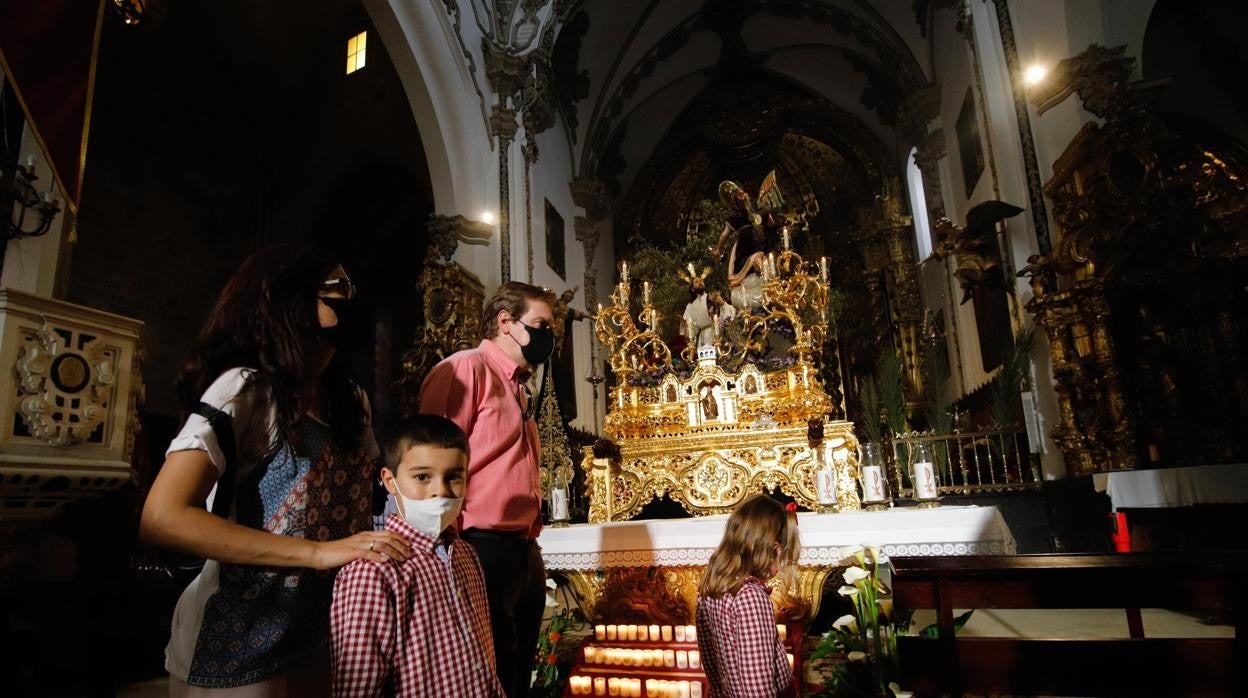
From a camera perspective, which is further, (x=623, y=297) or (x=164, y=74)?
(x=164, y=74)

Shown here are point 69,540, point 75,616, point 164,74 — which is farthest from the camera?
point 164,74

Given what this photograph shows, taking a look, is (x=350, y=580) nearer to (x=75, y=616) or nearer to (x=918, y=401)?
(x=75, y=616)

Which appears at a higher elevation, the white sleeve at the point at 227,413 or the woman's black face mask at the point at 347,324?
the woman's black face mask at the point at 347,324

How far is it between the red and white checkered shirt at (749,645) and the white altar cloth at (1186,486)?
13.2 feet

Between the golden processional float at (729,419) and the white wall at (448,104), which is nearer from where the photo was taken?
the golden processional float at (729,419)

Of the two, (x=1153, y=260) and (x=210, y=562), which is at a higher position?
(x=1153, y=260)

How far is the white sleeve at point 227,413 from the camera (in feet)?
3.68

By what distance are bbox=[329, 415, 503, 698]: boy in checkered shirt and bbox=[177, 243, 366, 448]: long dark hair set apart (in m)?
0.19

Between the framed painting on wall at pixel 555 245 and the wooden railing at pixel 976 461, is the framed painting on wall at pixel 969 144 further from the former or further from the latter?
the framed painting on wall at pixel 555 245

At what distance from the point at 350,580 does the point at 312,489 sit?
8.1 inches

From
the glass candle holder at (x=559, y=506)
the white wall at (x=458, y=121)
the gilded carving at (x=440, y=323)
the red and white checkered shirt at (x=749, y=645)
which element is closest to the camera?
the red and white checkered shirt at (x=749, y=645)

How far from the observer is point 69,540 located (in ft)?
13.8

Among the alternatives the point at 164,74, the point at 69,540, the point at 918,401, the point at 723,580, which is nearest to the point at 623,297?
the point at 723,580

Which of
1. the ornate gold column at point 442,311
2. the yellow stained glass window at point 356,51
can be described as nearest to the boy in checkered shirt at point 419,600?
the ornate gold column at point 442,311
